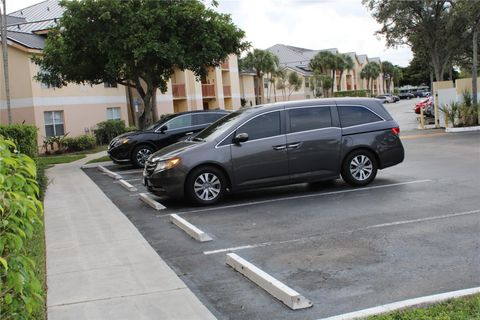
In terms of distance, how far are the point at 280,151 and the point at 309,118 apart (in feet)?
3.17

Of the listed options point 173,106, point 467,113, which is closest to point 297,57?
point 173,106

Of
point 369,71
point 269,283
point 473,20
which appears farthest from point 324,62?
point 269,283

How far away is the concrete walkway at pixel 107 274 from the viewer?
482 centimetres

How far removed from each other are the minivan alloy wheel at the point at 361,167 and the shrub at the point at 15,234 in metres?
8.23

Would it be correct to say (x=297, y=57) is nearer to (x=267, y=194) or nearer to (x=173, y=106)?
(x=173, y=106)

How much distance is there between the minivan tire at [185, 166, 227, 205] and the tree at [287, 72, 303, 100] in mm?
63399

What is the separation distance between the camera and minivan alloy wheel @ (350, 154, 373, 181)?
10453 millimetres

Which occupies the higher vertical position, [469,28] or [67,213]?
[469,28]

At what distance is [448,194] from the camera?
9.20 meters

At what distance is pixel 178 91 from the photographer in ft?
132

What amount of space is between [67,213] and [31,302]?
Answer: 725cm

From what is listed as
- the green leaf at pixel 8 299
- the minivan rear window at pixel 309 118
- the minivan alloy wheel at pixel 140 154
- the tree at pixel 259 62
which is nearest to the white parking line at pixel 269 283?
the green leaf at pixel 8 299

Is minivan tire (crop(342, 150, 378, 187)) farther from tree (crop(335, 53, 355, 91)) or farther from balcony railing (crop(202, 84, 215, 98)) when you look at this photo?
tree (crop(335, 53, 355, 91))

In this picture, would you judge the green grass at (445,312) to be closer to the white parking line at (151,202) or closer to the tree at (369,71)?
the white parking line at (151,202)
